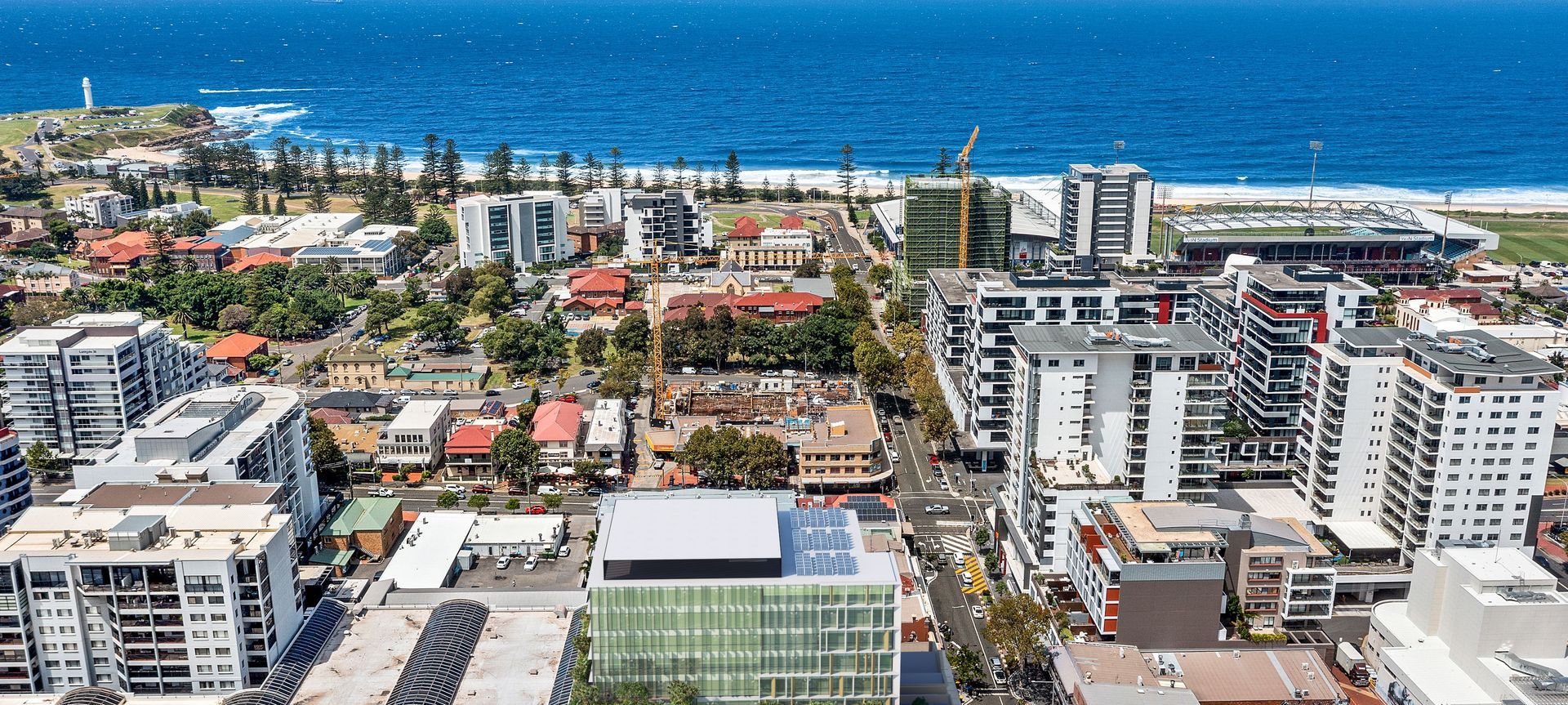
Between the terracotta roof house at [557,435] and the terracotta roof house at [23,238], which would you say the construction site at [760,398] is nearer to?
the terracotta roof house at [557,435]

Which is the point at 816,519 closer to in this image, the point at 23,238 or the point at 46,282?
the point at 46,282

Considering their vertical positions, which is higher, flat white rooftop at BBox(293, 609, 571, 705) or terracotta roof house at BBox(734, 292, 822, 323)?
terracotta roof house at BBox(734, 292, 822, 323)

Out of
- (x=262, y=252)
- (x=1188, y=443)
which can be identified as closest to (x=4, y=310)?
(x=262, y=252)

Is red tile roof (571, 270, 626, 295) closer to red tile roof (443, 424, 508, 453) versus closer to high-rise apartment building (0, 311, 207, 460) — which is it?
red tile roof (443, 424, 508, 453)

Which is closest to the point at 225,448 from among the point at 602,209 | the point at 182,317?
the point at 182,317

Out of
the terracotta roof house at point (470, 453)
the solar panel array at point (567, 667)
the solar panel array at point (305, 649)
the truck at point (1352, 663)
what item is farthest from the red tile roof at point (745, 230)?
the truck at point (1352, 663)

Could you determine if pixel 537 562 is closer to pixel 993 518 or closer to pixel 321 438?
pixel 321 438

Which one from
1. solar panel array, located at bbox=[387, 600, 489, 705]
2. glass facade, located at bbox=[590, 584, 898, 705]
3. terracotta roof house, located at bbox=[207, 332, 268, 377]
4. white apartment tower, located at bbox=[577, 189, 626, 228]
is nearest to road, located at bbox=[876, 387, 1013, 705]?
glass facade, located at bbox=[590, 584, 898, 705]
